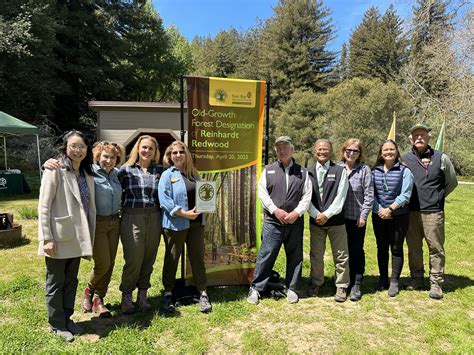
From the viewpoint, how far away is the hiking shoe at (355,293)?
421cm

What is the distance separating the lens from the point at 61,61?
23.3 meters

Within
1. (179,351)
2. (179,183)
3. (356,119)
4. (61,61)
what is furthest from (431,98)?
(61,61)

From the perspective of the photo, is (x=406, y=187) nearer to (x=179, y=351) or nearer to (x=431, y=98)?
(x=179, y=351)

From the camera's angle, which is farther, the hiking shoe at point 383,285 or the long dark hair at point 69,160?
the hiking shoe at point 383,285

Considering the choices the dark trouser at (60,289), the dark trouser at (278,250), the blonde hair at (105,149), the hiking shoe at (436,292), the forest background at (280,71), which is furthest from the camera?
the forest background at (280,71)

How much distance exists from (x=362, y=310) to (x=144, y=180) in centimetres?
281

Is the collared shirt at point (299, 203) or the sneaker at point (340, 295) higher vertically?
the collared shirt at point (299, 203)

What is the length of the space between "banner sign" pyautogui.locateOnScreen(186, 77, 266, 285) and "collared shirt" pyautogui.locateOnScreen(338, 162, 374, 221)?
112 cm

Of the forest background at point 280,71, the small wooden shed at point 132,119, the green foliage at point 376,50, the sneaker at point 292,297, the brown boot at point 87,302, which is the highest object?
the green foliage at point 376,50

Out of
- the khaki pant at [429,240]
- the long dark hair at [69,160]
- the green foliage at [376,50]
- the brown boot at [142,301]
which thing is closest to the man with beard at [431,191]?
the khaki pant at [429,240]

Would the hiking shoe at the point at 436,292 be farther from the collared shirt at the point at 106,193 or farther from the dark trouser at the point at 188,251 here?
the collared shirt at the point at 106,193

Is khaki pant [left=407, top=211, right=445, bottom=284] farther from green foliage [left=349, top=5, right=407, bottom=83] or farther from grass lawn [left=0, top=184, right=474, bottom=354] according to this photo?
green foliage [left=349, top=5, right=407, bottom=83]

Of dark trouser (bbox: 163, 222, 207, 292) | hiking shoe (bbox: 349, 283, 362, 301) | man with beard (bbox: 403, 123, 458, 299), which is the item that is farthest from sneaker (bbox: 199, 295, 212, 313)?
man with beard (bbox: 403, 123, 458, 299)

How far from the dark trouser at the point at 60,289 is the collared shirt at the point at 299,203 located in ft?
6.54
